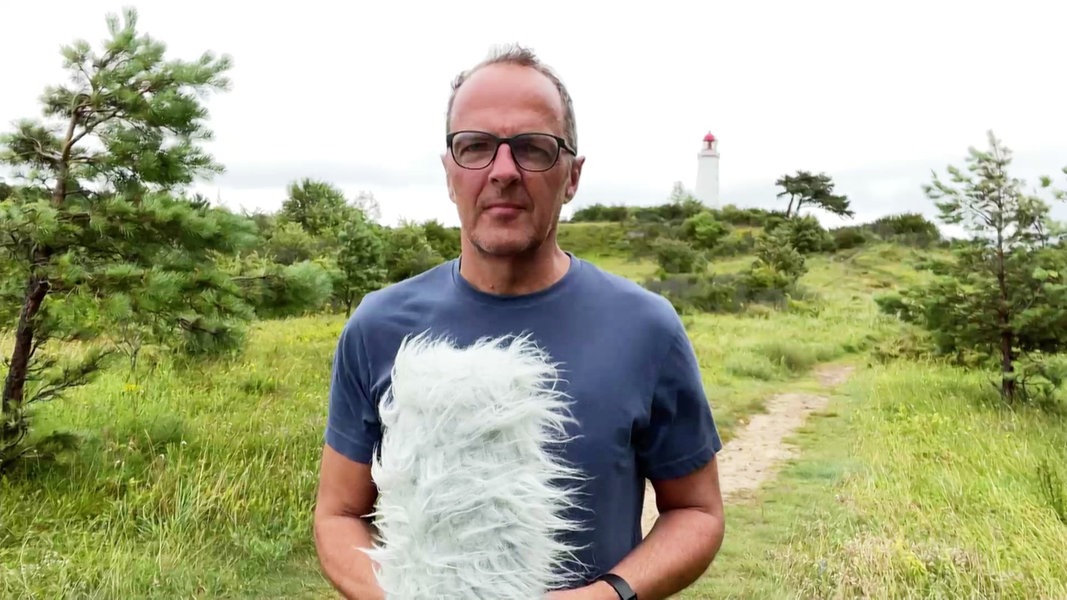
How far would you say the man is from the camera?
1.29 meters

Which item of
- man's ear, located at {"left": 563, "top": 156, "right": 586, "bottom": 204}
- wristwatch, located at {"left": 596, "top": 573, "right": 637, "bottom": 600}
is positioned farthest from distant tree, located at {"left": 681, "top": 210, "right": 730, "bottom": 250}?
wristwatch, located at {"left": 596, "top": 573, "right": 637, "bottom": 600}

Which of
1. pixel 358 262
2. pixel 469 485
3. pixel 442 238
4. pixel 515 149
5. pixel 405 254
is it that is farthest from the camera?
pixel 442 238

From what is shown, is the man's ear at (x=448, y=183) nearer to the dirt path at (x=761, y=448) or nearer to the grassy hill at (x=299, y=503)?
the grassy hill at (x=299, y=503)

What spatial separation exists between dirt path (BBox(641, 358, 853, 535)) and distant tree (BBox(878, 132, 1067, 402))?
197 centimetres

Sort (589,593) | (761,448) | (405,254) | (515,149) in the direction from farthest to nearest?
(405,254), (761,448), (515,149), (589,593)

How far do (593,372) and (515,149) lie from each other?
419mm

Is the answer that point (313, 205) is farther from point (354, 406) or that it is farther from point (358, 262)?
point (354, 406)

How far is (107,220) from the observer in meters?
4.02

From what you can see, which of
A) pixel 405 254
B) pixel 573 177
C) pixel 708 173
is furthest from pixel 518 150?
pixel 708 173

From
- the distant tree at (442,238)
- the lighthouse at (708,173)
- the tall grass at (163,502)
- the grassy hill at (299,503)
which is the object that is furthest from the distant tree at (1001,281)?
the lighthouse at (708,173)

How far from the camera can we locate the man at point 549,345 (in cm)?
129

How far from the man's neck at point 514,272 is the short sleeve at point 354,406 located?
26 centimetres

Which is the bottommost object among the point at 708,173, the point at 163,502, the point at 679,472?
the point at 163,502

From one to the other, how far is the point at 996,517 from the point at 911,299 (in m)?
5.35
